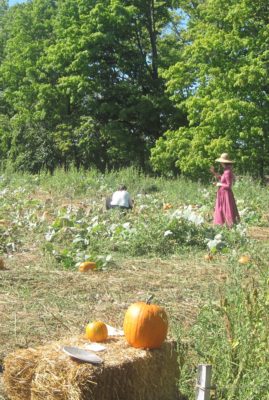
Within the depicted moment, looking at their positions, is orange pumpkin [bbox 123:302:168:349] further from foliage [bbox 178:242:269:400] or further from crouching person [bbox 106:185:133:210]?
crouching person [bbox 106:185:133:210]

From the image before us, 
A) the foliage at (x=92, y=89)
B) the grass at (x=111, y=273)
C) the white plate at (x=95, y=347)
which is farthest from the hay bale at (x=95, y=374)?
the foliage at (x=92, y=89)

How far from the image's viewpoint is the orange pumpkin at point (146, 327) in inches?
153

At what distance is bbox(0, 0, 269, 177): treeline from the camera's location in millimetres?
24547

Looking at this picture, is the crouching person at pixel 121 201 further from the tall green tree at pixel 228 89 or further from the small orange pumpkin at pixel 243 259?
the tall green tree at pixel 228 89

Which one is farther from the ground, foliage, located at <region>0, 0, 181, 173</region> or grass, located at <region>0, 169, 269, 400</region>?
foliage, located at <region>0, 0, 181, 173</region>

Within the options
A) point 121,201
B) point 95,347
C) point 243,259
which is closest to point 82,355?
point 95,347

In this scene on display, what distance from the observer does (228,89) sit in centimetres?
2484

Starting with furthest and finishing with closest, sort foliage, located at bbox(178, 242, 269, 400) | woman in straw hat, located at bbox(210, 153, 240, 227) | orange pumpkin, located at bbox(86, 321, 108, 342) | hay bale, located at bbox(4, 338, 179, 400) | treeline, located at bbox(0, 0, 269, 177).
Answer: treeline, located at bbox(0, 0, 269, 177) → woman in straw hat, located at bbox(210, 153, 240, 227) → orange pumpkin, located at bbox(86, 321, 108, 342) → hay bale, located at bbox(4, 338, 179, 400) → foliage, located at bbox(178, 242, 269, 400)

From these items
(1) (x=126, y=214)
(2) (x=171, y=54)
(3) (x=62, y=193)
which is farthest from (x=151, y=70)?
(1) (x=126, y=214)

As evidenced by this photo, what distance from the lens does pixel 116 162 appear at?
1415 inches

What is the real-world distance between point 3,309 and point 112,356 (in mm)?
2173

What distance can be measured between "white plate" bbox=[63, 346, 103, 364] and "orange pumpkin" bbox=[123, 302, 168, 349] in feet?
1.09

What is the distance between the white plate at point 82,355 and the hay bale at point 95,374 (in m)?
0.04

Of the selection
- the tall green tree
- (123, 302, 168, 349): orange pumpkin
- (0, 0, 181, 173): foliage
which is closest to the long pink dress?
(123, 302, 168, 349): orange pumpkin
